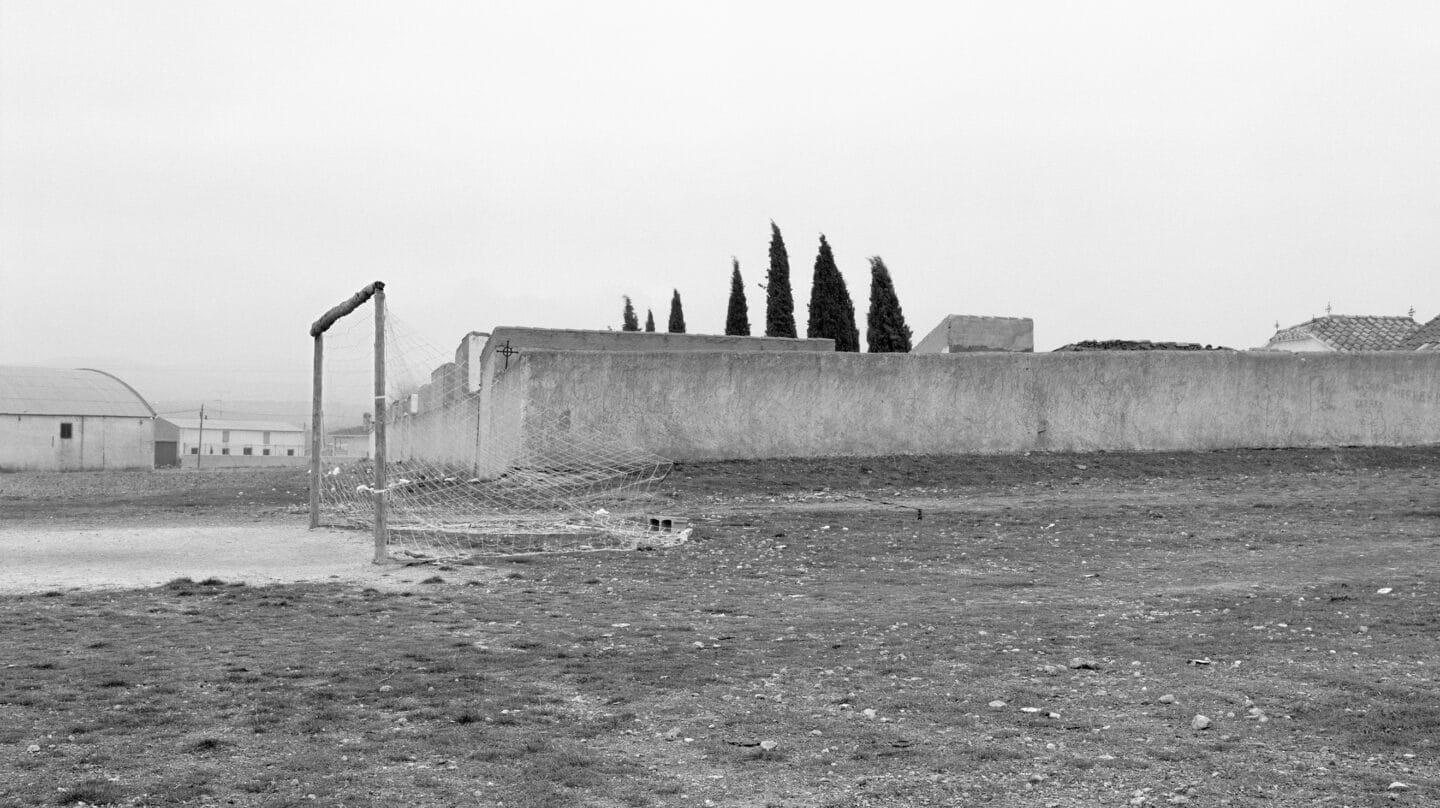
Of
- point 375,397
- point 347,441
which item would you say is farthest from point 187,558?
point 347,441

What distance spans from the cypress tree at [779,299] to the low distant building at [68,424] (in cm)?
2858

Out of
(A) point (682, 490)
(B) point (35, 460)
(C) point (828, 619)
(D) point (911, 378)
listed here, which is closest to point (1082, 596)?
(C) point (828, 619)

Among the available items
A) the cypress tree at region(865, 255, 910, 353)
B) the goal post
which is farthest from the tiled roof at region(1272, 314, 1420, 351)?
the goal post

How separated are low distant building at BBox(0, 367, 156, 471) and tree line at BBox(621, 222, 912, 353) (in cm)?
2709

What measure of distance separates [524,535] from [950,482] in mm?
6841

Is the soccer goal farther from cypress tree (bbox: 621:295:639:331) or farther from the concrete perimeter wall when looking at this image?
cypress tree (bbox: 621:295:639:331)

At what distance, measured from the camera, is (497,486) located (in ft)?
57.5

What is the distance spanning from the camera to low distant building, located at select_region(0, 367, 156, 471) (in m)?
47.2

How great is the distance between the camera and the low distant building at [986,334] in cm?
2220

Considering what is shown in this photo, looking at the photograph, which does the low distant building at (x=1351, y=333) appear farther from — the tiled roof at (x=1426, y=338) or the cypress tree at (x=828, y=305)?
the cypress tree at (x=828, y=305)

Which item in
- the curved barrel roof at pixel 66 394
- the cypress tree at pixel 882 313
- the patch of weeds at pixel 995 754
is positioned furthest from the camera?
the curved barrel roof at pixel 66 394

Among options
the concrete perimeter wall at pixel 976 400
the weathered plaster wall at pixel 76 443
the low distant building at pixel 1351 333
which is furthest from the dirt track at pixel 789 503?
the weathered plaster wall at pixel 76 443

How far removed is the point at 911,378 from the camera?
1917 cm

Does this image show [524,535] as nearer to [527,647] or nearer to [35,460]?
[527,647]
